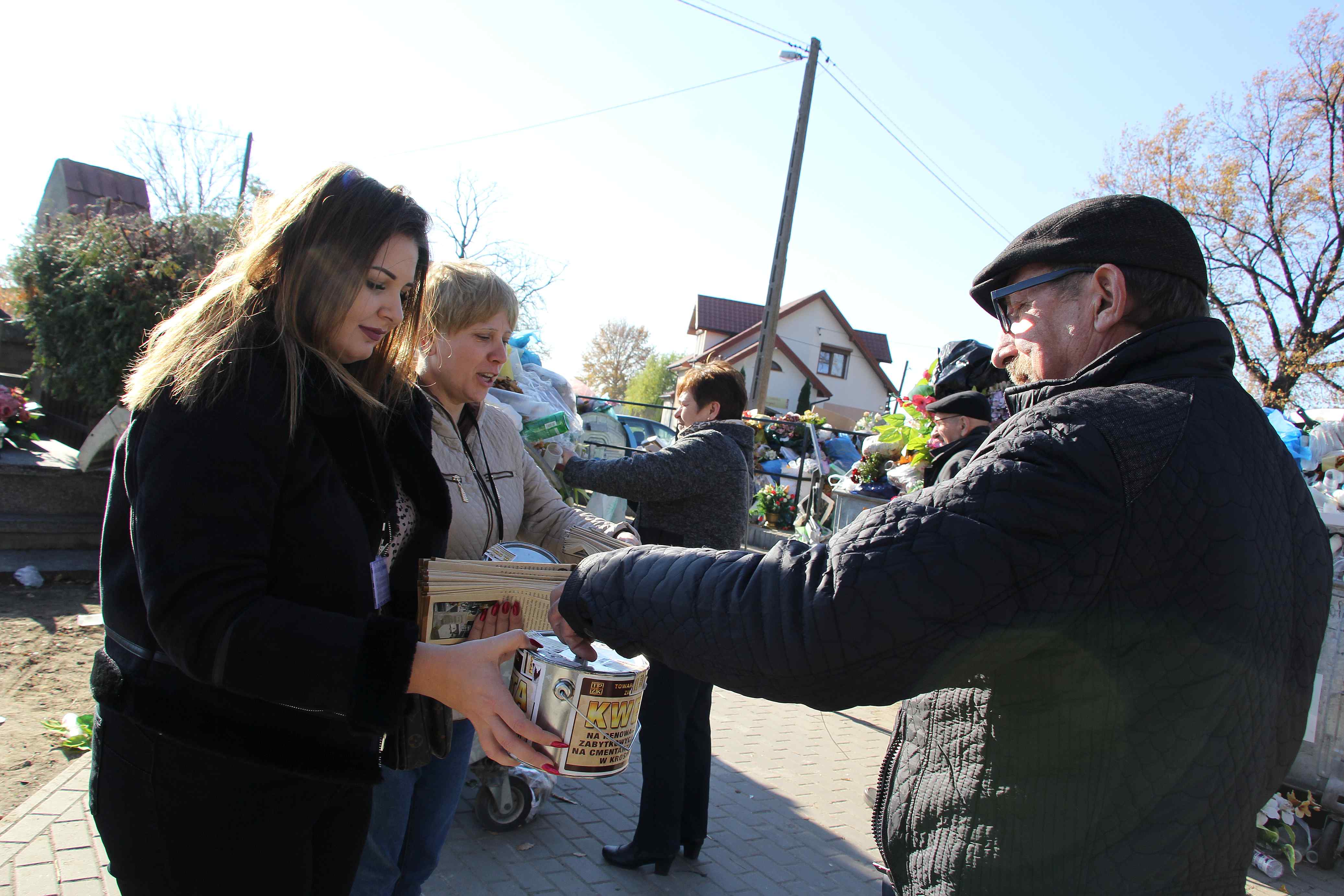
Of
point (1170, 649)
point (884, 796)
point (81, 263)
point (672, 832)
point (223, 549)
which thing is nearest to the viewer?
point (1170, 649)

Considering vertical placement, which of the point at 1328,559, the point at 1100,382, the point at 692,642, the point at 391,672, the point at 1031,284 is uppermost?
the point at 1031,284

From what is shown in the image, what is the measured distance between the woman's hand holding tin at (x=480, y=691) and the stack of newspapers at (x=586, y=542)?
3.22ft

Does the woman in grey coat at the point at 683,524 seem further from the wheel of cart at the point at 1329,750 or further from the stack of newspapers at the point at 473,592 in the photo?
the wheel of cart at the point at 1329,750

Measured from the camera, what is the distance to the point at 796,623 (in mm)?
1185

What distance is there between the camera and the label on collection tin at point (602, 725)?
1.35m

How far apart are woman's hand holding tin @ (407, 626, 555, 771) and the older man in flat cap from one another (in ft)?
0.57

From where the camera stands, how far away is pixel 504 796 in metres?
3.58

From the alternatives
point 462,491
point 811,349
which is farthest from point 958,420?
point 811,349

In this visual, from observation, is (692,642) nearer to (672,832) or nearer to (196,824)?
(196,824)

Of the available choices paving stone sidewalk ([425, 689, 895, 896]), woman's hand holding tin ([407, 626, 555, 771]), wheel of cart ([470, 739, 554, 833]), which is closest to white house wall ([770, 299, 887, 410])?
paving stone sidewalk ([425, 689, 895, 896])

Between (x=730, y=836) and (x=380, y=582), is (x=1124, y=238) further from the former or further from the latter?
(x=730, y=836)

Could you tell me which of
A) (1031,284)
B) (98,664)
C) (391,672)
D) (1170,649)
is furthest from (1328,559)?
(98,664)

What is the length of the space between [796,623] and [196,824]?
1054mm

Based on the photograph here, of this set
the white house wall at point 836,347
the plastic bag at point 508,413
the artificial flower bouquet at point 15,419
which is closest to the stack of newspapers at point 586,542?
the plastic bag at point 508,413
